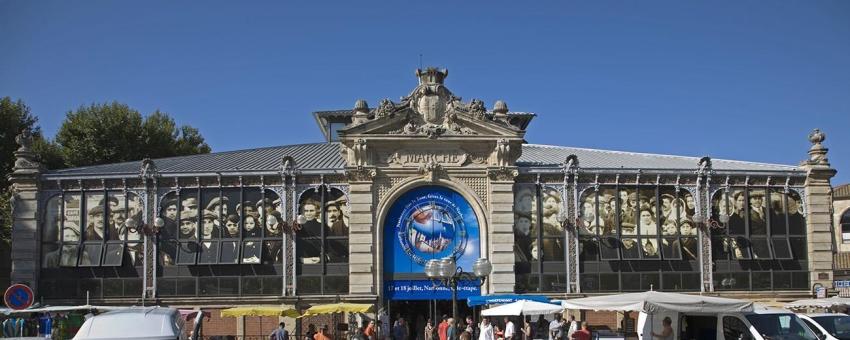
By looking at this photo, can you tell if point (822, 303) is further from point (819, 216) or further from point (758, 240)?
point (819, 216)

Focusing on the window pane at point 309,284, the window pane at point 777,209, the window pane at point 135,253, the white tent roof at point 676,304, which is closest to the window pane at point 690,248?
the window pane at point 777,209

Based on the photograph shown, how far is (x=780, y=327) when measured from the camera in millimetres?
25234

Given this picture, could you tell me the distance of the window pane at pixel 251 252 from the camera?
125ft

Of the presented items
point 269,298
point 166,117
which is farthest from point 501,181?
point 166,117

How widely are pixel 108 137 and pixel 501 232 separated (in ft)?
91.4

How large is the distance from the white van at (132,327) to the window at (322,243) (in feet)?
57.5

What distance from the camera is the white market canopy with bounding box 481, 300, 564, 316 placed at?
102 feet

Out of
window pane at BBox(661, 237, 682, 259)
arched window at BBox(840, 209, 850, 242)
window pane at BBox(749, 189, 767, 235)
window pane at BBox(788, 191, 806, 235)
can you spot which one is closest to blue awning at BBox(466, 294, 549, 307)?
window pane at BBox(661, 237, 682, 259)

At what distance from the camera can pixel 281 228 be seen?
125 ft

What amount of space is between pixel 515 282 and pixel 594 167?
5.84 meters

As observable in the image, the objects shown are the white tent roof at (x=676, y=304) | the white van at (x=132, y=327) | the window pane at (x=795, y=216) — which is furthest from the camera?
the window pane at (x=795, y=216)

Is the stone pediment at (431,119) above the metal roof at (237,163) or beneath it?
above

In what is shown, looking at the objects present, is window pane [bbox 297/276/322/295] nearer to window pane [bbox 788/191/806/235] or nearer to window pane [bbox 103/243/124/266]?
window pane [bbox 103/243/124/266]

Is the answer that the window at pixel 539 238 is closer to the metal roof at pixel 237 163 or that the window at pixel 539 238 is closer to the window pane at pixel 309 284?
the metal roof at pixel 237 163
